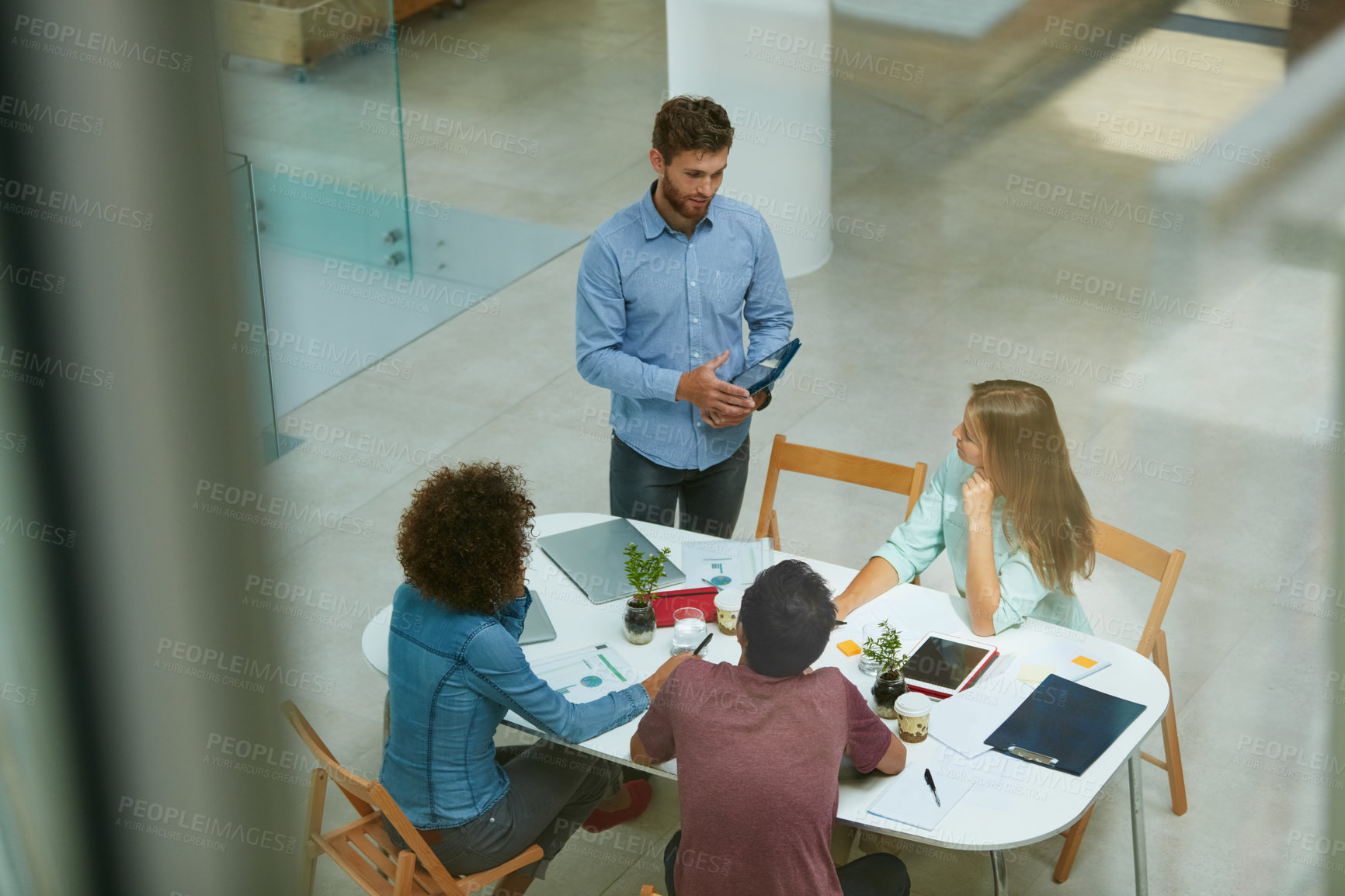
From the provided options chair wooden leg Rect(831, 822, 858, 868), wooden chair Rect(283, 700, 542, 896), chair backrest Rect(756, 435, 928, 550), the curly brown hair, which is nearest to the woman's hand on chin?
chair backrest Rect(756, 435, 928, 550)

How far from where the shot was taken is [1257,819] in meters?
3.90

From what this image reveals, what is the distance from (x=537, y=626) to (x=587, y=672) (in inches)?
9.7

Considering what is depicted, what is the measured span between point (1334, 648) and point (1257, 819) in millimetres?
3771

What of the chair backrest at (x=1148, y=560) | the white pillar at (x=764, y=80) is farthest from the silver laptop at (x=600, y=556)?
the white pillar at (x=764, y=80)

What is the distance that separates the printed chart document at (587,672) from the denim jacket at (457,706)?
0.47 ft

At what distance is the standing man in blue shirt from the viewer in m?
3.65

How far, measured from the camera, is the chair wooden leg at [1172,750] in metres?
3.72

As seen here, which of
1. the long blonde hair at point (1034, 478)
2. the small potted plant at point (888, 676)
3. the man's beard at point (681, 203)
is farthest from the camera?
the man's beard at point (681, 203)

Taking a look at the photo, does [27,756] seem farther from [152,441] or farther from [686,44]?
[686,44]

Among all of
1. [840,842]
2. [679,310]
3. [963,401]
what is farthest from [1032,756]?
[963,401]

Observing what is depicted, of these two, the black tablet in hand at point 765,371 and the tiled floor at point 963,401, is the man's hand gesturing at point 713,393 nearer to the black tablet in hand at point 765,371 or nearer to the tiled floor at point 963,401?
the black tablet in hand at point 765,371

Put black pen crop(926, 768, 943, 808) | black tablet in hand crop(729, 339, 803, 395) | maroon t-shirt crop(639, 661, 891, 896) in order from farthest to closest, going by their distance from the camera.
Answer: black tablet in hand crop(729, 339, 803, 395) < black pen crop(926, 768, 943, 808) < maroon t-shirt crop(639, 661, 891, 896)

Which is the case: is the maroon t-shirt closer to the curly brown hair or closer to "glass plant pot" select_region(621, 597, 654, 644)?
the curly brown hair

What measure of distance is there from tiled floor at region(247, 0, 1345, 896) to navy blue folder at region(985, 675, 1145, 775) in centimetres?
58
